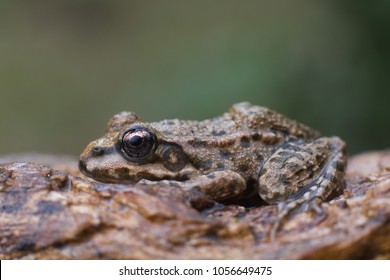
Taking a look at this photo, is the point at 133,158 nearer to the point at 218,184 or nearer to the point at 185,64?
the point at 218,184

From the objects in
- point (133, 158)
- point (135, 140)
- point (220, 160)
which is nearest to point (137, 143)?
point (135, 140)

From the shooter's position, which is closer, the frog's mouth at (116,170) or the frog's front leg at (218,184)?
the frog's front leg at (218,184)

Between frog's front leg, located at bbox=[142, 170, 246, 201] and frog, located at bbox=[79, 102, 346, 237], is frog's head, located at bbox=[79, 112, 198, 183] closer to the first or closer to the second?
frog, located at bbox=[79, 102, 346, 237]

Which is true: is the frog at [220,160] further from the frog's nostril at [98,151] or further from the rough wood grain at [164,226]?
the rough wood grain at [164,226]

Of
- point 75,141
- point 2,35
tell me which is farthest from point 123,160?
point 2,35

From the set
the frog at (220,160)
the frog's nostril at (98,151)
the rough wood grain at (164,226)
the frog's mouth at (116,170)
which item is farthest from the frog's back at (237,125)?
the rough wood grain at (164,226)
